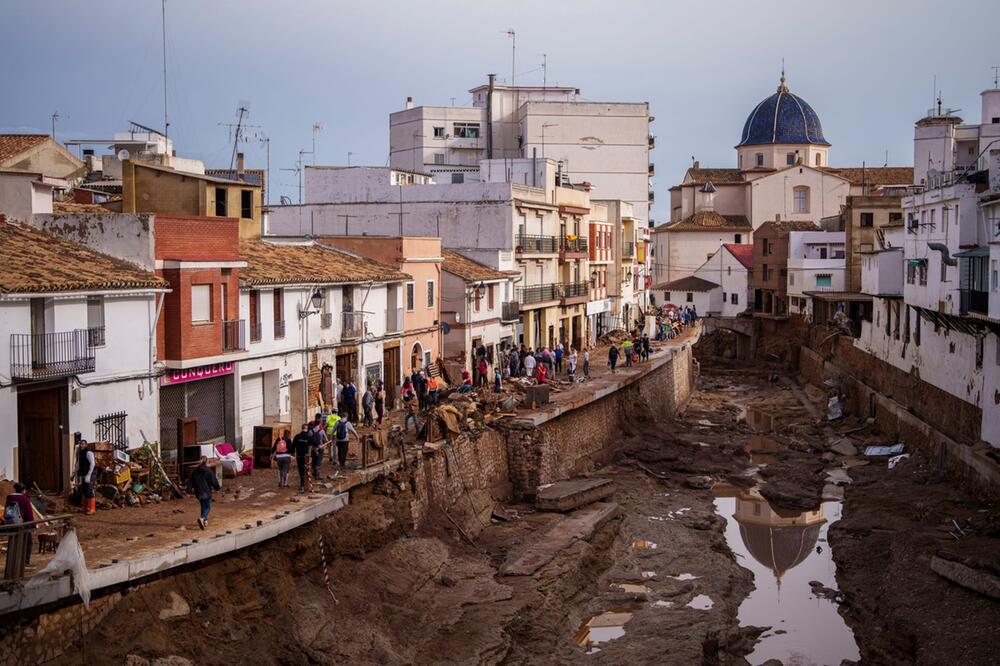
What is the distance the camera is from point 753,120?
105 meters

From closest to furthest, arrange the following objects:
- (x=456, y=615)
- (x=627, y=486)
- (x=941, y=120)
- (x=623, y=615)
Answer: (x=456, y=615)
(x=623, y=615)
(x=627, y=486)
(x=941, y=120)

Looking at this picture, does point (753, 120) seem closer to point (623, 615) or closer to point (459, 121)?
point (459, 121)

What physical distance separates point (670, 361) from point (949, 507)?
78.1 ft

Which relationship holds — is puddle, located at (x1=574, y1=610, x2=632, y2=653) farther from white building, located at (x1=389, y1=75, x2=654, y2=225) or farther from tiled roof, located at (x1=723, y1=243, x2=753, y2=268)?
tiled roof, located at (x1=723, y1=243, x2=753, y2=268)

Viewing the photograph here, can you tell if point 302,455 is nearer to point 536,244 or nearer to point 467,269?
point 467,269

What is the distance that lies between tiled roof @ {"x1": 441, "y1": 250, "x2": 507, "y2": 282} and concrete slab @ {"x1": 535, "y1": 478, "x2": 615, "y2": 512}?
9980 mm

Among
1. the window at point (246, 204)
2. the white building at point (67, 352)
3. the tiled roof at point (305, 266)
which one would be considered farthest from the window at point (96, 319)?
the window at point (246, 204)

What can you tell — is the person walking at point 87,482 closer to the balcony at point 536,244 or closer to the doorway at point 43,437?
the doorway at point 43,437

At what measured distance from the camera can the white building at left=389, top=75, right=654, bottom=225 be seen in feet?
240

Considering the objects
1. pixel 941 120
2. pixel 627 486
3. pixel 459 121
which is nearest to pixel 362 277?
pixel 627 486

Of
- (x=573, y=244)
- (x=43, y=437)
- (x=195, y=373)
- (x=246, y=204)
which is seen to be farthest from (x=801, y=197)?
(x=43, y=437)

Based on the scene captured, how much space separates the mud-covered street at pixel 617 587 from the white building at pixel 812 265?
109 ft

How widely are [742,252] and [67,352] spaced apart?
71611 millimetres

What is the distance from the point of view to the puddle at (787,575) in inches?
993
